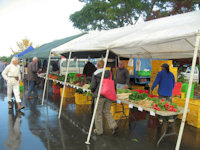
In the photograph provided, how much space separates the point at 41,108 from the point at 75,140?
3.78 m

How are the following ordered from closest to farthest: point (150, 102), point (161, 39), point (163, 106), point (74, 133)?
point (161, 39) → point (163, 106) → point (150, 102) → point (74, 133)

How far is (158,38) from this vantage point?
135 inches

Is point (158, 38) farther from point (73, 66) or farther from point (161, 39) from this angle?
point (73, 66)

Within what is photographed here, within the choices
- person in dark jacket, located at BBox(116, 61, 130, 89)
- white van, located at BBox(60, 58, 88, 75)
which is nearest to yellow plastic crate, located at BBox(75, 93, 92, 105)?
person in dark jacket, located at BBox(116, 61, 130, 89)

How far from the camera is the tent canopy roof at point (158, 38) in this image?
334cm

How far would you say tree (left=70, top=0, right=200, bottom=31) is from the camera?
700 inches

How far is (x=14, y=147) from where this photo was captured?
13.7 feet

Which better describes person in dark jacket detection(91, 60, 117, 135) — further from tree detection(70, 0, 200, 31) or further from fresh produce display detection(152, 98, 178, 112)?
tree detection(70, 0, 200, 31)

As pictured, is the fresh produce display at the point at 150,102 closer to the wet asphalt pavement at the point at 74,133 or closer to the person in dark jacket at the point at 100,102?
the person in dark jacket at the point at 100,102

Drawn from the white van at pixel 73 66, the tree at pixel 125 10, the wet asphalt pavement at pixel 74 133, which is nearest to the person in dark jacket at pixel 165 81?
the wet asphalt pavement at pixel 74 133

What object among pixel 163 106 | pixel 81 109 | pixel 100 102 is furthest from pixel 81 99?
pixel 163 106

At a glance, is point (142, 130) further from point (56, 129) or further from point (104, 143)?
point (56, 129)

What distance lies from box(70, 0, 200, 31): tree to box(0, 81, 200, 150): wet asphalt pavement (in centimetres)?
1425

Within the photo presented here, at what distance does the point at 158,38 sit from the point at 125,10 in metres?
17.2
